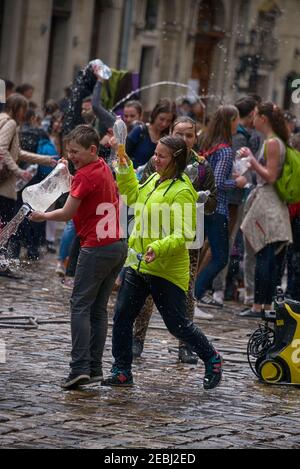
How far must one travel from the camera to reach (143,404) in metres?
9.91

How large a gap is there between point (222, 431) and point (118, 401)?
3.13ft

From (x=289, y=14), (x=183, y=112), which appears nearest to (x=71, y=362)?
(x=183, y=112)

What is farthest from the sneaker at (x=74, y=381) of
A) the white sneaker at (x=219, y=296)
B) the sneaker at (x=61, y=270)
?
the sneaker at (x=61, y=270)

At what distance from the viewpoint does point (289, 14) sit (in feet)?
156

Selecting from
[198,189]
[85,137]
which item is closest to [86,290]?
[85,137]

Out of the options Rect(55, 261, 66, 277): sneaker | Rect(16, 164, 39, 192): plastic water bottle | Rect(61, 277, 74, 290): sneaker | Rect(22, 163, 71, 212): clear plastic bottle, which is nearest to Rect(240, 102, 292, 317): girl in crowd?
Rect(61, 277, 74, 290): sneaker

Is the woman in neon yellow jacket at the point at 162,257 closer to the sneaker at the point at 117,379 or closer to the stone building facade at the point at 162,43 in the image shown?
the sneaker at the point at 117,379

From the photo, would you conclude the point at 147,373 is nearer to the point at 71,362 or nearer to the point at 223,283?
the point at 71,362

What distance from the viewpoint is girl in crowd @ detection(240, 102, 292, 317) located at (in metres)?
14.5

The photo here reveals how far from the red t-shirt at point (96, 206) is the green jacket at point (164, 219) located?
17 centimetres

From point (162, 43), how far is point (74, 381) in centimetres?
3015

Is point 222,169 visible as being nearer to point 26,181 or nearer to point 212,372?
point 26,181

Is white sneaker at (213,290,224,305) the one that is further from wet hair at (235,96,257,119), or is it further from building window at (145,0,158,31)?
building window at (145,0,158,31)
